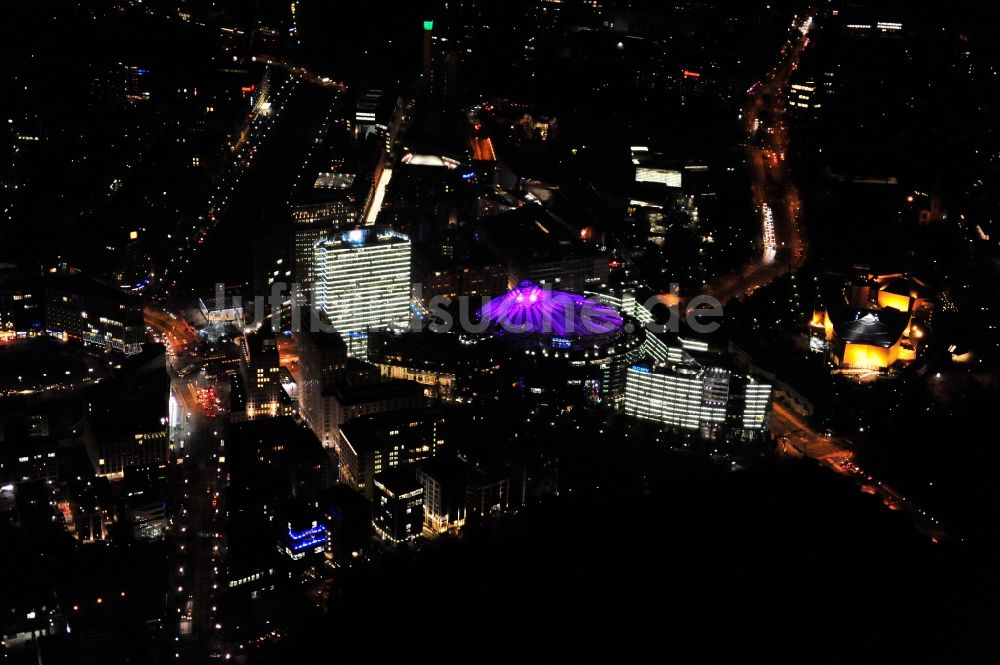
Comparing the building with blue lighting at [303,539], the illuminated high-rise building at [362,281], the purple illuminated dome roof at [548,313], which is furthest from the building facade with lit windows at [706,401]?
the building with blue lighting at [303,539]

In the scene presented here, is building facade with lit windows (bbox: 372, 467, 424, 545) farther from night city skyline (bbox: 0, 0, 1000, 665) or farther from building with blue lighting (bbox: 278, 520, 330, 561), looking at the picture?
building with blue lighting (bbox: 278, 520, 330, 561)

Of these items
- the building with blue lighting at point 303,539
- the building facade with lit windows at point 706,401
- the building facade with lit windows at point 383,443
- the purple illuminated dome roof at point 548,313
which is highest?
the purple illuminated dome roof at point 548,313

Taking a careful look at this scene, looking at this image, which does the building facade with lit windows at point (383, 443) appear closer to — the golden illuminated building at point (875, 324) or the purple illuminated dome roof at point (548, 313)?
the purple illuminated dome roof at point (548, 313)

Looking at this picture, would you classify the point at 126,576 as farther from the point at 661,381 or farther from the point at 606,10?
the point at 606,10

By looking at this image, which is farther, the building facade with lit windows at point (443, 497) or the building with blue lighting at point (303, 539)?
the building facade with lit windows at point (443, 497)

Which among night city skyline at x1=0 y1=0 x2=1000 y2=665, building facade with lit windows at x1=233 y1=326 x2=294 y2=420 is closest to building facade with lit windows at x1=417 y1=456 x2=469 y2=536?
night city skyline at x1=0 y1=0 x2=1000 y2=665

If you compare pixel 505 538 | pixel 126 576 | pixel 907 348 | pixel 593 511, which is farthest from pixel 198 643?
pixel 907 348
